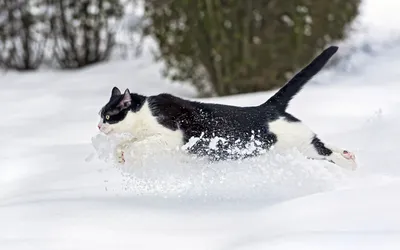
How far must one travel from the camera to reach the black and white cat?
3.53 m

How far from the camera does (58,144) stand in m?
5.68

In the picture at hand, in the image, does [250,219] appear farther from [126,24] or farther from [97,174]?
[126,24]

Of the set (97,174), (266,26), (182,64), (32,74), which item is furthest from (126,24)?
A: (97,174)

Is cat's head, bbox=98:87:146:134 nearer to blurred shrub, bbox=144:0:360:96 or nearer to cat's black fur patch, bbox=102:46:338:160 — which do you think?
cat's black fur patch, bbox=102:46:338:160

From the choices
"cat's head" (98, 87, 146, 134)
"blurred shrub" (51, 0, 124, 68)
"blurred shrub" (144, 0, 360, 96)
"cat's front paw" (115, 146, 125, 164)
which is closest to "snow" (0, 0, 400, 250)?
"cat's front paw" (115, 146, 125, 164)

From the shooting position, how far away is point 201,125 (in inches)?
141

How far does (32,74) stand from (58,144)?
5153mm

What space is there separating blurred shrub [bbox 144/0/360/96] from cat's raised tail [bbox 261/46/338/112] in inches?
159

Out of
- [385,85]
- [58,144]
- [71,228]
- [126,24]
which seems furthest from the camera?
[126,24]

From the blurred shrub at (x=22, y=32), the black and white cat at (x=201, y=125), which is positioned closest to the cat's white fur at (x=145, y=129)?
the black and white cat at (x=201, y=125)

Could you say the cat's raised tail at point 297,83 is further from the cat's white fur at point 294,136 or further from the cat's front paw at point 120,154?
the cat's front paw at point 120,154

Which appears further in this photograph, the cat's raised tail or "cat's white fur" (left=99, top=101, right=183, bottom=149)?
the cat's raised tail

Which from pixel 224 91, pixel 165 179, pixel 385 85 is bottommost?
pixel 224 91

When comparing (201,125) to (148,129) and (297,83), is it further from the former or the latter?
(297,83)
